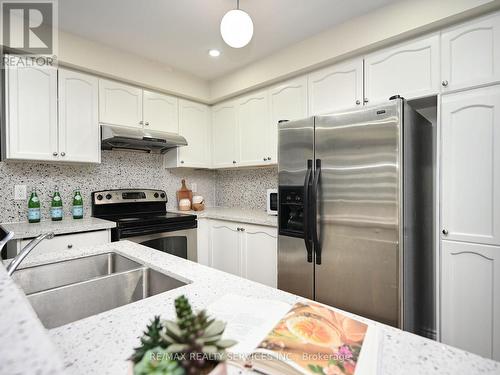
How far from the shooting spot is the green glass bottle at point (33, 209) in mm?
2227

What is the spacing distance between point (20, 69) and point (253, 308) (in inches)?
100

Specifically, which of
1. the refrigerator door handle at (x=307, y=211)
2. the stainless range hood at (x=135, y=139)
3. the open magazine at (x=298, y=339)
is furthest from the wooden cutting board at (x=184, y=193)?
the open magazine at (x=298, y=339)

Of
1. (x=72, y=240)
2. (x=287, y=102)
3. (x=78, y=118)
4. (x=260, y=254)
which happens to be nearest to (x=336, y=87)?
(x=287, y=102)

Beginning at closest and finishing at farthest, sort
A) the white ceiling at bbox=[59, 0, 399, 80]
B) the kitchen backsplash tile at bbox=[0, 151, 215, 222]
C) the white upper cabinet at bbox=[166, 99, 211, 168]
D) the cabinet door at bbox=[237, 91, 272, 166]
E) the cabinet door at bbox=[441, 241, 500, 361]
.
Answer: the cabinet door at bbox=[441, 241, 500, 361], the white ceiling at bbox=[59, 0, 399, 80], the kitchen backsplash tile at bbox=[0, 151, 215, 222], the cabinet door at bbox=[237, 91, 272, 166], the white upper cabinet at bbox=[166, 99, 211, 168]

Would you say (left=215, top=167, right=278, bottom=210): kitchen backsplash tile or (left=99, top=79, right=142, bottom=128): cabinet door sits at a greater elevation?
(left=99, top=79, right=142, bottom=128): cabinet door

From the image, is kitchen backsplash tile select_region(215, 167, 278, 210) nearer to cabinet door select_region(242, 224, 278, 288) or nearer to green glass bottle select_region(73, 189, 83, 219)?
cabinet door select_region(242, 224, 278, 288)

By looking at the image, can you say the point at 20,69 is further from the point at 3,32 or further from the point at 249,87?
the point at 249,87

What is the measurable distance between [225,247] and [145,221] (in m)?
0.84

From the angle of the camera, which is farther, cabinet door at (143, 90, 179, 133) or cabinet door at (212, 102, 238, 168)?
cabinet door at (212, 102, 238, 168)

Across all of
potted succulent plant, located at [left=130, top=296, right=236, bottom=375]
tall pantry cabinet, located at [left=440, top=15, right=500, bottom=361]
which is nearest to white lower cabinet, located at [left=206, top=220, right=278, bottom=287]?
tall pantry cabinet, located at [left=440, top=15, right=500, bottom=361]

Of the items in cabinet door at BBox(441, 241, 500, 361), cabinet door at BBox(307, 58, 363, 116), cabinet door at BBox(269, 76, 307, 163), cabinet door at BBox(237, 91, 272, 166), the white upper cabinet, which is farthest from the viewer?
the white upper cabinet

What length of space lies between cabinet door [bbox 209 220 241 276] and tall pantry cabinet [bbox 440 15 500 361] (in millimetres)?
1663

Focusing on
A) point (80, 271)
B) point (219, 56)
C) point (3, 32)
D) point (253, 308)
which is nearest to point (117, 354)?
point (253, 308)

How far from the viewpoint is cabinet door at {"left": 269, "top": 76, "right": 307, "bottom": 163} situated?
2486mm
